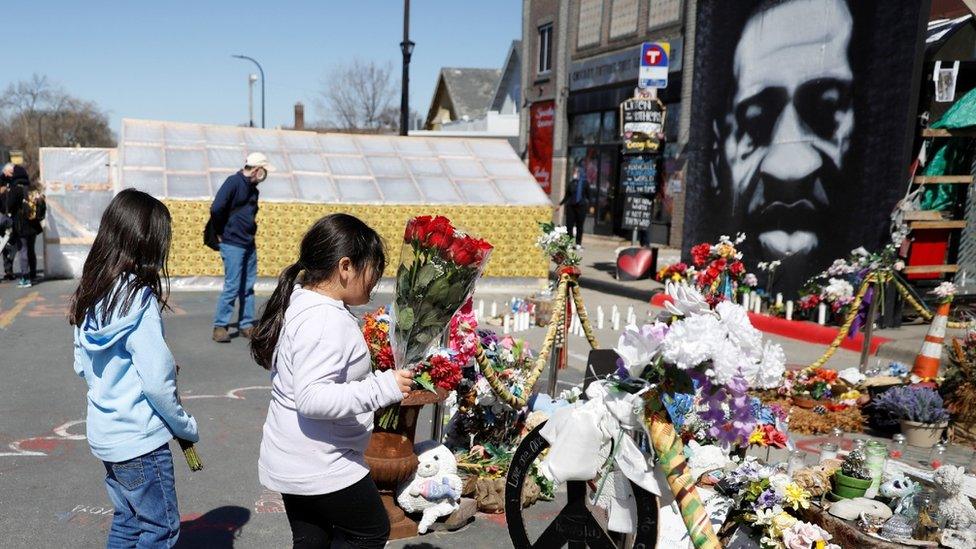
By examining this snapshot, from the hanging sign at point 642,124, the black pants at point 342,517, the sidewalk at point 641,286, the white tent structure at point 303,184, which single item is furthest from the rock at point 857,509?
the hanging sign at point 642,124

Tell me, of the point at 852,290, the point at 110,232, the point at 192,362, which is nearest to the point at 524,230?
the point at 852,290

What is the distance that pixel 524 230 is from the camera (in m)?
13.5

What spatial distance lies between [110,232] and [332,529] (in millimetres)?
1443

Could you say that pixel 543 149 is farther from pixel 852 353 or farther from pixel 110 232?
pixel 110 232

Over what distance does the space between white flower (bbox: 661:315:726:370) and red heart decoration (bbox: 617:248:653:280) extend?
487 inches

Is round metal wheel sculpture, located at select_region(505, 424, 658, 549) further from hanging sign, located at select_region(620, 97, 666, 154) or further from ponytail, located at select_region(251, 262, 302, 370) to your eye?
hanging sign, located at select_region(620, 97, 666, 154)

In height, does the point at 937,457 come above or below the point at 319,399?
below

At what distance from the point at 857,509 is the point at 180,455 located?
4.28 meters

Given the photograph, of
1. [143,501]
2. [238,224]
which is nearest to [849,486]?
[143,501]

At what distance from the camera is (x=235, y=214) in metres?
8.05

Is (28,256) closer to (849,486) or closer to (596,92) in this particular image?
(849,486)

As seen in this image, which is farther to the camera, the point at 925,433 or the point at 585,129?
the point at 585,129

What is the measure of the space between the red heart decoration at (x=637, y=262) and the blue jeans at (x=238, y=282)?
8.25 metres

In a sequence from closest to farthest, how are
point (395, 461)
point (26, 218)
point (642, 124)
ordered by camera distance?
point (395, 461) → point (26, 218) → point (642, 124)
